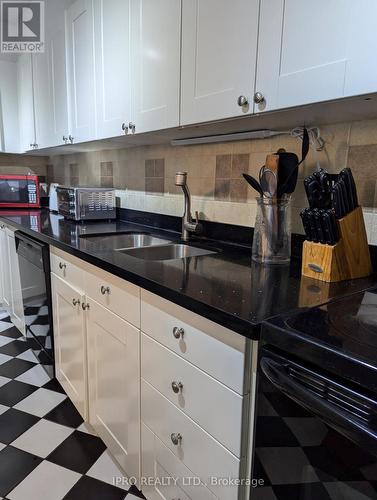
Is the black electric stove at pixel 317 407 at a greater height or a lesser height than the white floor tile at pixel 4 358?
greater

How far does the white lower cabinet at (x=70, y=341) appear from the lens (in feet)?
5.13

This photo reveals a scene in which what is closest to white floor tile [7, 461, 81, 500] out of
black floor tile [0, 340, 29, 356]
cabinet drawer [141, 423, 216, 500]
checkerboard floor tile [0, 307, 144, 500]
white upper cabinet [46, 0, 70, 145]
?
checkerboard floor tile [0, 307, 144, 500]

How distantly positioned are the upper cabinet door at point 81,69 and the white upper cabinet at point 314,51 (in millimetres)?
1239

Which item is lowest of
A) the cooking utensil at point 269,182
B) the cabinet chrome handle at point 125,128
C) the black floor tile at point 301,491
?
the black floor tile at point 301,491

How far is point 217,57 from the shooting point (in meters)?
1.17

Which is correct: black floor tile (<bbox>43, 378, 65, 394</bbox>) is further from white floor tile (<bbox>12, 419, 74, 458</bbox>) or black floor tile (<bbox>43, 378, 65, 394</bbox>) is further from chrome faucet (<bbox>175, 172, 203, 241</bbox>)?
chrome faucet (<bbox>175, 172, 203, 241</bbox>)

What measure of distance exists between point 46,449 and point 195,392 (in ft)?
3.33

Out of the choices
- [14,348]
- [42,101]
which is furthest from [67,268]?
[42,101]

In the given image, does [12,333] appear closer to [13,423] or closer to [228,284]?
[13,423]

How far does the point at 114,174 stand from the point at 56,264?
103 cm

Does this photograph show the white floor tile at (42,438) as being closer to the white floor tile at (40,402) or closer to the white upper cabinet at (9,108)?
the white floor tile at (40,402)

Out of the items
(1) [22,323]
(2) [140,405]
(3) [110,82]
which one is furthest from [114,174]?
(2) [140,405]

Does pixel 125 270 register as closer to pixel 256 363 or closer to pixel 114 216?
pixel 256 363

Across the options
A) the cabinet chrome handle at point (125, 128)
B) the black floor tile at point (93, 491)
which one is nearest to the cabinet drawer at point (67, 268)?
the cabinet chrome handle at point (125, 128)
